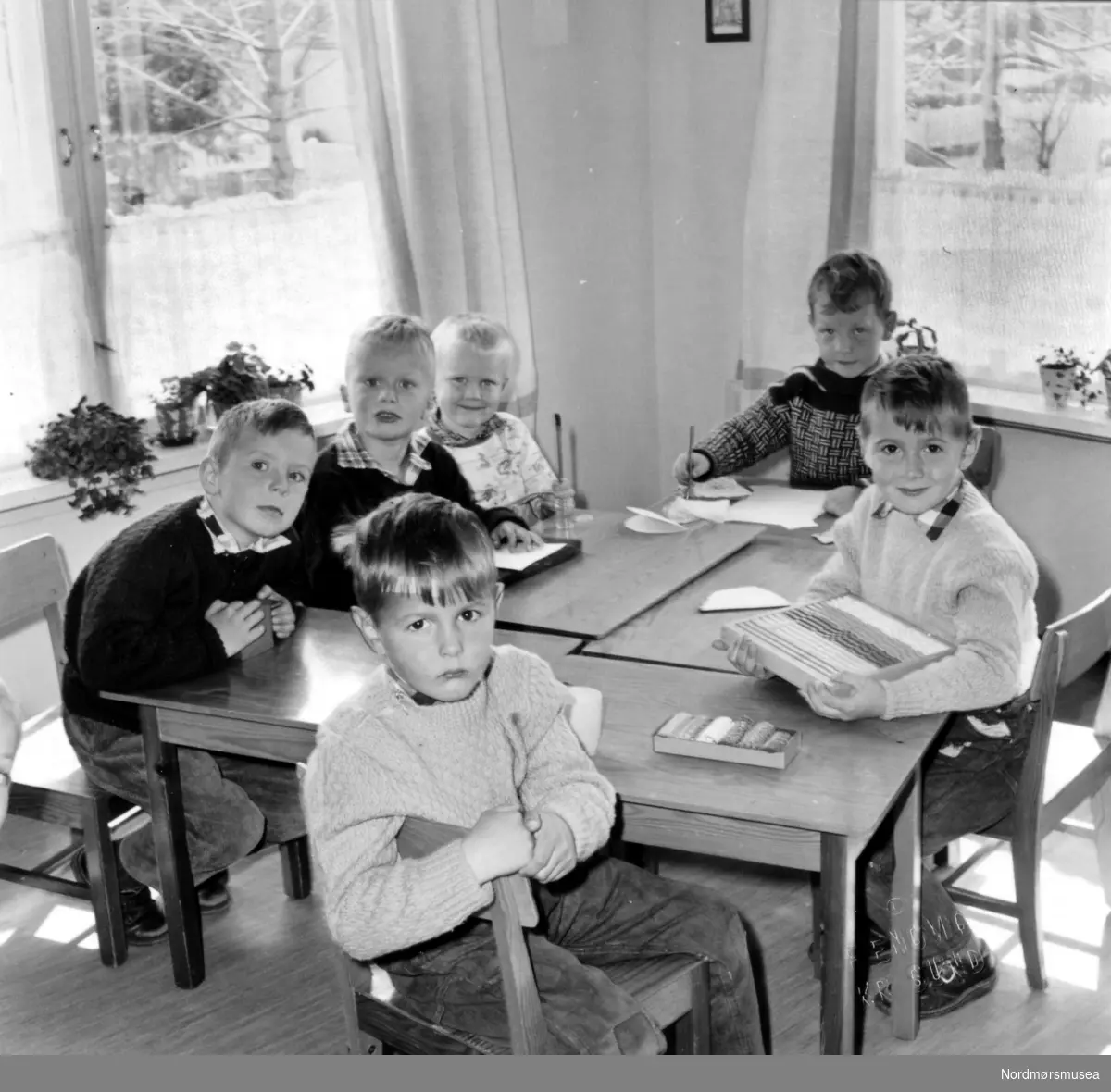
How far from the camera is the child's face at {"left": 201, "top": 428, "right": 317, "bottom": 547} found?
99.0 inches

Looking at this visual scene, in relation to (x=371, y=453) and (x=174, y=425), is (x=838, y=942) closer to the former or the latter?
(x=371, y=453)

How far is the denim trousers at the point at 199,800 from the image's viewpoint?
2.63m

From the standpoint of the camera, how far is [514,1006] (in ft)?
5.40

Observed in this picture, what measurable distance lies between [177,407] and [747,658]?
6.50ft

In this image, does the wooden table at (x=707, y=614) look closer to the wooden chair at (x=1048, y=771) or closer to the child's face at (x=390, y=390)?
the wooden chair at (x=1048, y=771)

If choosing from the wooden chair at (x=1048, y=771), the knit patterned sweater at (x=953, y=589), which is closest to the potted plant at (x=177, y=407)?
the knit patterned sweater at (x=953, y=589)

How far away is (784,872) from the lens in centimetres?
303

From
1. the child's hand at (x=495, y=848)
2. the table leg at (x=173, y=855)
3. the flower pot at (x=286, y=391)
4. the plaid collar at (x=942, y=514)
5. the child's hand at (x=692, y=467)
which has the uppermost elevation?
the plaid collar at (x=942, y=514)

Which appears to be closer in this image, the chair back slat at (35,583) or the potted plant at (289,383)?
the chair back slat at (35,583)

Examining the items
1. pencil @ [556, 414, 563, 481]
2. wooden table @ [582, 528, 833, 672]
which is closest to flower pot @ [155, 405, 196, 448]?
pencil @ [556, 414, 563, 481]

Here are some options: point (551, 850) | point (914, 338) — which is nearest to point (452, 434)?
point (914, 338)

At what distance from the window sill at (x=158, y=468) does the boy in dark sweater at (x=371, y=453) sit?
1.82 feet

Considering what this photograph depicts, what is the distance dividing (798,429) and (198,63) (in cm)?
175

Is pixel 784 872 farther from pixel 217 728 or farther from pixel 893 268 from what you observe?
pixel 893 268
